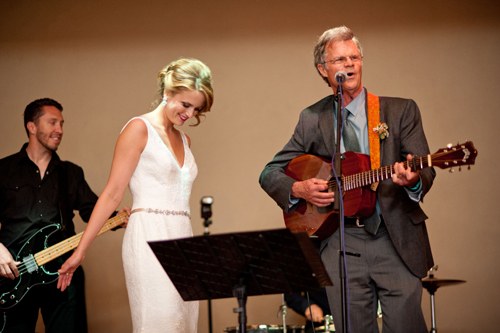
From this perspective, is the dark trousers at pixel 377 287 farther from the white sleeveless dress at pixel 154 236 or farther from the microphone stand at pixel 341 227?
the white sleeveless dress at pixel 154 236

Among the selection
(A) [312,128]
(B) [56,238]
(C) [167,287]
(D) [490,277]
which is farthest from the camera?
(D) [490,277]

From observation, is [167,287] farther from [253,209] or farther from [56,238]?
[253,209]

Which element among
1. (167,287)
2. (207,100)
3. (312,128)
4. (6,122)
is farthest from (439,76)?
(6,122)

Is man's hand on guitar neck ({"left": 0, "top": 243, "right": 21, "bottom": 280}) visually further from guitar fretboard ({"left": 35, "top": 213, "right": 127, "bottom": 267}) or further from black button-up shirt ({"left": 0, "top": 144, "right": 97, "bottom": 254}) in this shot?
black button-up shirt ({"left": 0, "top": 144, "right": 97, "bottom": 254})

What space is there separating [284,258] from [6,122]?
4910 mm

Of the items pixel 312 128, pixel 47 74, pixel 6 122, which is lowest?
pixel 312 128

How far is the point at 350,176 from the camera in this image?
286cm

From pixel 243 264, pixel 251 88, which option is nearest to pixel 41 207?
pixel 251 88

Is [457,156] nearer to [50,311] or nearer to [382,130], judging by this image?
[382,130]

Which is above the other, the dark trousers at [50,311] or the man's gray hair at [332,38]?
the man's gray hair at [332,38]

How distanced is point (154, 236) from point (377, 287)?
1.24 m

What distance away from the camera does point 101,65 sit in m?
6.03

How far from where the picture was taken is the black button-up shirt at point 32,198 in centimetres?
442

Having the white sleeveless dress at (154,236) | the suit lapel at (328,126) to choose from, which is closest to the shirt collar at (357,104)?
the suit lapel at (328,126)
